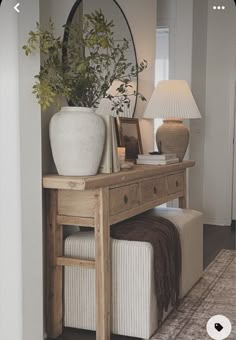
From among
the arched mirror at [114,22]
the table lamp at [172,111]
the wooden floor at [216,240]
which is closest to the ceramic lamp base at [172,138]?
the table lamp at [172,111]

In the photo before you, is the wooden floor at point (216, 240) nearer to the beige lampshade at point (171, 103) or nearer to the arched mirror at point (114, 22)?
the beige lampshade at point (171, 103)

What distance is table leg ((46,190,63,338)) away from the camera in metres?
2.05

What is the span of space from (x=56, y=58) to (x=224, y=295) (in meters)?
1.56

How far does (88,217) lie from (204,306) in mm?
897

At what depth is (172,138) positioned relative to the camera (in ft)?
10.0

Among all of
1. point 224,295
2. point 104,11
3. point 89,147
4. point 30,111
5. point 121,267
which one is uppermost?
point 104,11

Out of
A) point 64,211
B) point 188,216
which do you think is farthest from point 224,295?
point 64,211

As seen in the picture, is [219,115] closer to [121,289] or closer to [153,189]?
[153,189]

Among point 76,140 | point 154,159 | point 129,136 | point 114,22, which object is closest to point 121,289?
point 76,140

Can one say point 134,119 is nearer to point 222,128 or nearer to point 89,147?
point 89,147

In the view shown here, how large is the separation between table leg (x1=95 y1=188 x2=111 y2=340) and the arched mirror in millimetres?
727

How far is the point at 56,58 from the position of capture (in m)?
1.95

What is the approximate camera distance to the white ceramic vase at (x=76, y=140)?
6.11ft

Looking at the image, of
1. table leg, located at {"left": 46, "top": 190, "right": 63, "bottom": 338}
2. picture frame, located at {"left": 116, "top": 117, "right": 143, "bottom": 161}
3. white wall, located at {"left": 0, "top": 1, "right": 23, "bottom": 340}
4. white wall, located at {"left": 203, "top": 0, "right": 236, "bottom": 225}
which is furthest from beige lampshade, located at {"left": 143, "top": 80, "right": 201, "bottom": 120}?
white wall, located at {"left": 203, "top": 0, "right": 236, "bottom": 225}
